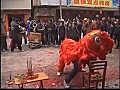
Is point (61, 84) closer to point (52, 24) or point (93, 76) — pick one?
point (93, 76)

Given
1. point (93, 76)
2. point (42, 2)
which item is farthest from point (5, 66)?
point (42, 2)

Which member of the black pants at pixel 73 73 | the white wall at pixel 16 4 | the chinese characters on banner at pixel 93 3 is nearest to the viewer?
the black pants at pixel 73 73

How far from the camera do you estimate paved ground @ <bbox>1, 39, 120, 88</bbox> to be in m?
10.2

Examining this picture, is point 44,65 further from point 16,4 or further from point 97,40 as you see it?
point 16,4

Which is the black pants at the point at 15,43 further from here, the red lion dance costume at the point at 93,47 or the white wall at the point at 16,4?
the white wall at the point at 16,4

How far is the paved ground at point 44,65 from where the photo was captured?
10.2 meters

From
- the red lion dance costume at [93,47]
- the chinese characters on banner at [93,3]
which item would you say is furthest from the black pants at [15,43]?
the chinese characters on banner at [93,3]

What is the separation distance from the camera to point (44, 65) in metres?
13.7

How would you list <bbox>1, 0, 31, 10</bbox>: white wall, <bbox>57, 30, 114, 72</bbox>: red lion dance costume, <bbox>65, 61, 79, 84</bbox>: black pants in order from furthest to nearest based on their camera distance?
1. <bbox>1, 0, 31, 10</bbox>: white wall
2. <bbox>65, 61, 79, 84</bbox>: black pants
3. <bbox>57, 30, 114, 72</bbox>: red lion dance costume

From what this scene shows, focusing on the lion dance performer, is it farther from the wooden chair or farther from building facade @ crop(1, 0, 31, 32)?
building facade @ crop(1, 0, 31, 32)

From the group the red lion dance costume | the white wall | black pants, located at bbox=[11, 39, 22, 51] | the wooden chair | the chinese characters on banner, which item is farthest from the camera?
the chinese characters on banner

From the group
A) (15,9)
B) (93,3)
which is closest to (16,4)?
(15,9)

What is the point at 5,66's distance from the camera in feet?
45.6

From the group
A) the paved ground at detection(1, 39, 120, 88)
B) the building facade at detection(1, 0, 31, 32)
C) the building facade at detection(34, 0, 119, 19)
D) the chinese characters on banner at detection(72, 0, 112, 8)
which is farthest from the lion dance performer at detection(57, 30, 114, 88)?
the chinese characters on banner at detection(72, 0, 112, 8)
